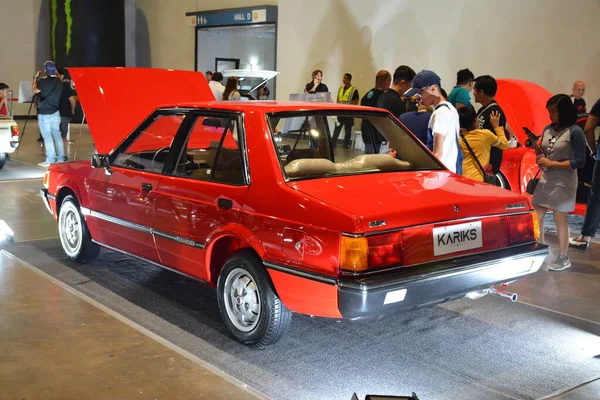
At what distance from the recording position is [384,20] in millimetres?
16547

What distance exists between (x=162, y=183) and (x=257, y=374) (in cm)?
166

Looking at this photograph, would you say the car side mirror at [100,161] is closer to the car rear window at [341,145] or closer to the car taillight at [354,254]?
the car rear window at [341,145]

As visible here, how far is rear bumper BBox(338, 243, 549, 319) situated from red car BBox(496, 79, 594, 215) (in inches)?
175

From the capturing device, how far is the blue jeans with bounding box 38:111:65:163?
1288cm

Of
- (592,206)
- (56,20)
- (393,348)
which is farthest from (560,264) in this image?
(56,20)

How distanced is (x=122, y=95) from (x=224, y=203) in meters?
3.55

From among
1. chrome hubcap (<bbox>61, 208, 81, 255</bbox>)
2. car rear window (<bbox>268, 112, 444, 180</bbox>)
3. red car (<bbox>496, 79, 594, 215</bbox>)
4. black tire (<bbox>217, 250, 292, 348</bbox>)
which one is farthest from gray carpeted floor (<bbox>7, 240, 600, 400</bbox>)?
red car (<bbox>496, 79, 594, 215</bbox>)

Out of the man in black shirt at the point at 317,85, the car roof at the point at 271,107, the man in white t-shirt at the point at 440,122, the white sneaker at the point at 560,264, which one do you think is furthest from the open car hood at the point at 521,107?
the man in black shirt at the point at 317,85

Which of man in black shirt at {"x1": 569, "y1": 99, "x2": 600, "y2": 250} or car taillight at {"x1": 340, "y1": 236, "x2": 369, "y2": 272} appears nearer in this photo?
car taillight at {"x1": 340, "y1": 236, "x2": 369, "y2": 272}

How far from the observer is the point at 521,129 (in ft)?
28.9

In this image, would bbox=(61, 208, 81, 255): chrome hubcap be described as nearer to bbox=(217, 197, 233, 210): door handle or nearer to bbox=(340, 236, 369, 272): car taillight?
bbox=(217, 197, 233, 210): door handle

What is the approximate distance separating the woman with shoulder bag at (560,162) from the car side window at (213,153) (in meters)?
3.16

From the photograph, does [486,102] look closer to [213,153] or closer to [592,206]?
[592,206]

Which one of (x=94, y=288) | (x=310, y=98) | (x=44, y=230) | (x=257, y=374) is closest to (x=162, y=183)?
(x=94, y=288)
